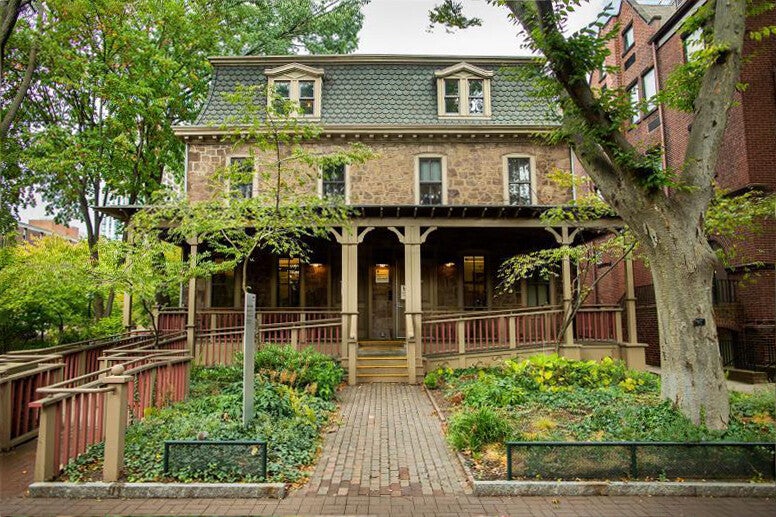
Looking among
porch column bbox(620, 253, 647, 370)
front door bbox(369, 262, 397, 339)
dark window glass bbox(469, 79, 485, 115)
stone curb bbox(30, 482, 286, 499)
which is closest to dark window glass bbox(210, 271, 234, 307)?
front door bbox(369, 262, 397, 339)

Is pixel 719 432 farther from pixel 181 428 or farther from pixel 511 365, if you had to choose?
pixel 181 428

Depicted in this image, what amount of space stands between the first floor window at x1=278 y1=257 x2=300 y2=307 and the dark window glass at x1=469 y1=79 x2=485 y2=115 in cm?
761

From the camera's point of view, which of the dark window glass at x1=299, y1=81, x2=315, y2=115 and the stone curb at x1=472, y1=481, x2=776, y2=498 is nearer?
the stone curb at x1=472, y1=481, x2=776, y2=498

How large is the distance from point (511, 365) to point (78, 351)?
28.7 feet

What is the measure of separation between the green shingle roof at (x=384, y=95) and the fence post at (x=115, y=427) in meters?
10.9

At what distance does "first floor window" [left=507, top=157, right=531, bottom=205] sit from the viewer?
14.6m

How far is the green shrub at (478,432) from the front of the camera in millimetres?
6051

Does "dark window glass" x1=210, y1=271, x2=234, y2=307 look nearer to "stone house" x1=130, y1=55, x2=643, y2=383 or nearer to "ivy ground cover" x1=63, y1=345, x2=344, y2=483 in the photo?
"stone house" x1=130, y1=55, x2=643, y2=383

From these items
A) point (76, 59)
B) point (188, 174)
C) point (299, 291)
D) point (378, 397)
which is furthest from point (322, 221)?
point (76, 59)

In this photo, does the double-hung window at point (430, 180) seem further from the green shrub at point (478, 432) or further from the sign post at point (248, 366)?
the green shrub at point (478, 432)

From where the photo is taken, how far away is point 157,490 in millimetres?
4770

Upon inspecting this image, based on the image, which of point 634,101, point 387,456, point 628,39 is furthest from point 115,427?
point 628,39

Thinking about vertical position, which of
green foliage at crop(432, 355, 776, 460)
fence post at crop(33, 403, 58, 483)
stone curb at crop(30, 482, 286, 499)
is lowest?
stone curb at crop(30, 482, 286, 499)

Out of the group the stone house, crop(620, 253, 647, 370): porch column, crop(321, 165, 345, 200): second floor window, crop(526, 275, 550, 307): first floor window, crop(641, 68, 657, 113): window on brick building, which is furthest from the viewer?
crop(641, 68, 657, 113): window on brick building
